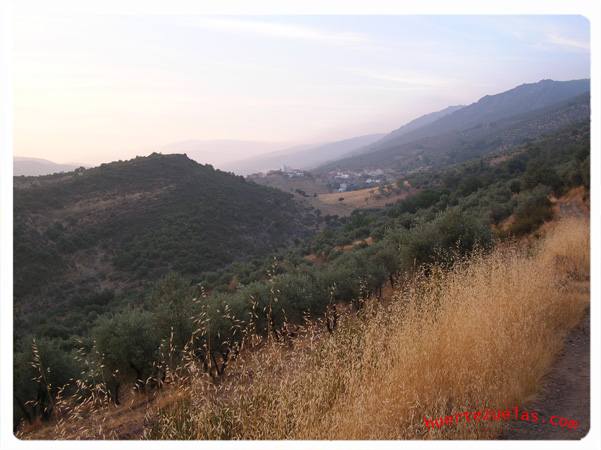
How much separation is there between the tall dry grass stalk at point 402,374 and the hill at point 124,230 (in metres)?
14.8

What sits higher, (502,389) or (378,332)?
(378,332)

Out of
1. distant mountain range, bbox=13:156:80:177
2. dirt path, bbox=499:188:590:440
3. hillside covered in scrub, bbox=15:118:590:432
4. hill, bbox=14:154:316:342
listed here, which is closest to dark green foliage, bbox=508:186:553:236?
hillside covered in scrub, bbox=15:118:590:432

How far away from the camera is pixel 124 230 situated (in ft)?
94.1

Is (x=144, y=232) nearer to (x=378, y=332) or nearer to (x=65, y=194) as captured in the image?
(x=65, y=194)

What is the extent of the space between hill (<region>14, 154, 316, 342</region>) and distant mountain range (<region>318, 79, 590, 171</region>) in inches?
1635

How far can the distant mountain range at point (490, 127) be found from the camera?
61.8 meters

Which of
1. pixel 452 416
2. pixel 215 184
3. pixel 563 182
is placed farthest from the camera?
pixel 215 184

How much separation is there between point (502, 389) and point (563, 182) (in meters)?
14.5

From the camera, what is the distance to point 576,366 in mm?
4043

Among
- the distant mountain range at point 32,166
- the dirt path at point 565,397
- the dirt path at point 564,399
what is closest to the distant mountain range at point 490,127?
the dirt path at point 565,397

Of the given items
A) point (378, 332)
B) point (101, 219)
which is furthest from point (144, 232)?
point (378, 332)

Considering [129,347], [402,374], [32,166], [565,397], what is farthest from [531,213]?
[32,166]

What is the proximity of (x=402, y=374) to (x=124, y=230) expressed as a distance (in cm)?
2871

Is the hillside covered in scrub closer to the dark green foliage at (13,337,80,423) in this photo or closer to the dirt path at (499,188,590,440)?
the dark green foliage at (13,337,80,423)
